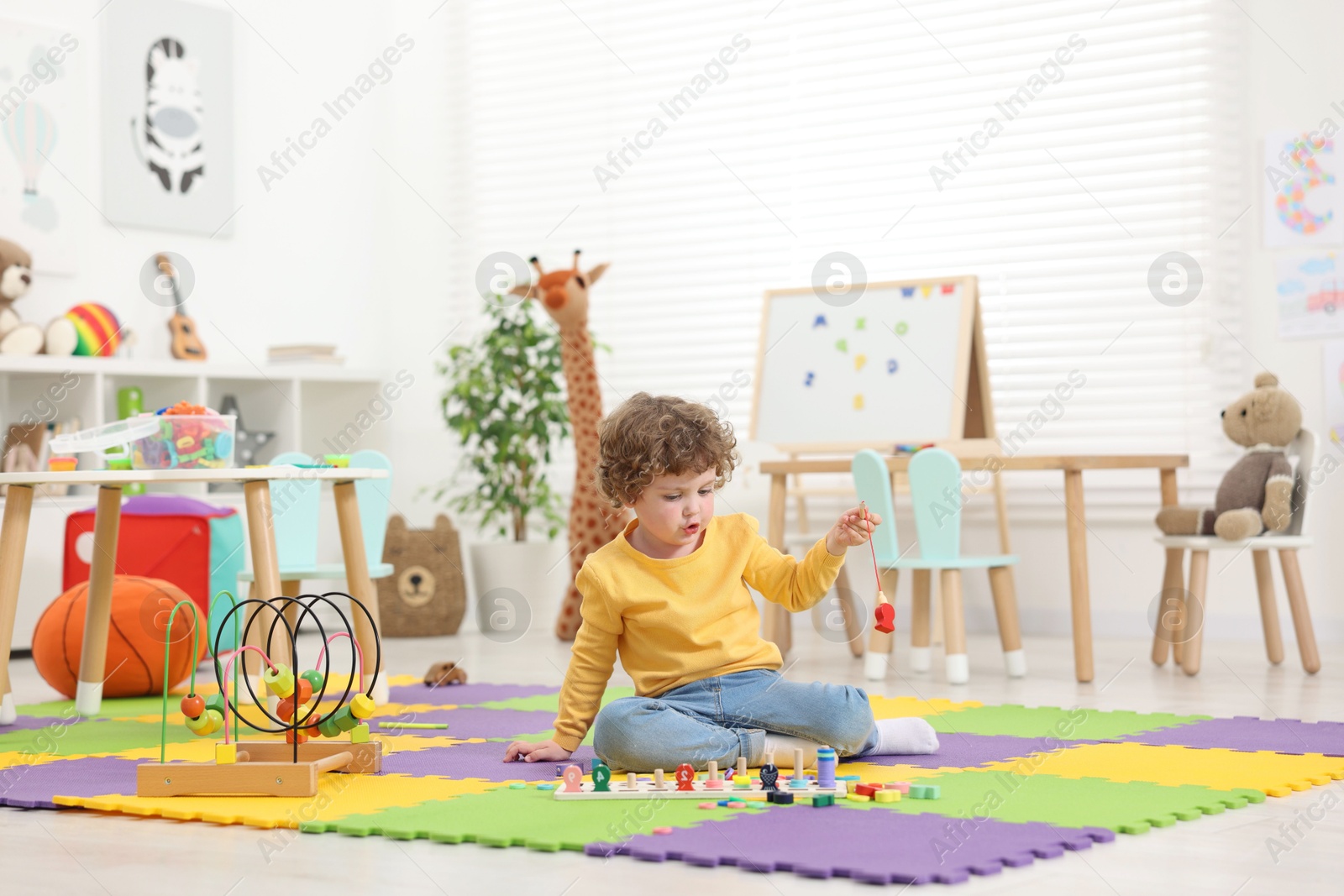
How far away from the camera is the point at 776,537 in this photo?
441 cm

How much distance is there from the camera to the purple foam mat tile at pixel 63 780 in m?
2.32

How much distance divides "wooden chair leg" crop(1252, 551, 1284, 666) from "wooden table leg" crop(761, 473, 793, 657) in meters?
1.34

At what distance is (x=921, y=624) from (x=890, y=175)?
6.45 feet

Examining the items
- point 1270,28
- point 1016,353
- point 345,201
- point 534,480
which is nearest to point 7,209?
point 345,201

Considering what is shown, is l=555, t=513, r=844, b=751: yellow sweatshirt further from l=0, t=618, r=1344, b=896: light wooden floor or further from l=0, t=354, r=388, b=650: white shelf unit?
l=0, t=354, r=388, b=650: white shelf unit

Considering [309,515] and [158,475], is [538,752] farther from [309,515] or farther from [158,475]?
[309,515]

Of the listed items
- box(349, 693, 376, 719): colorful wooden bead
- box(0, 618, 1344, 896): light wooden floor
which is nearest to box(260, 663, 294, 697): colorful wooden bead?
box(349, 693, 376, 719): colorful wooden bead

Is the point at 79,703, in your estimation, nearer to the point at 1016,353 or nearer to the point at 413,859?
the point at 413,859

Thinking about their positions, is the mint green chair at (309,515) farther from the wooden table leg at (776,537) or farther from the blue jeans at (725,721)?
the blue jeans at (725,721)

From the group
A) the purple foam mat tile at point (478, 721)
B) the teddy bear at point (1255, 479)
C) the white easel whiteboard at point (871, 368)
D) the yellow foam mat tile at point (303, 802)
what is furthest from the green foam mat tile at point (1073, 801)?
the white easel whiteboard at point (871, 368)

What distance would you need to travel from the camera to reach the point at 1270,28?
4824 mm

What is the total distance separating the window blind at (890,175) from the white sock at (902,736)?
8.84ft

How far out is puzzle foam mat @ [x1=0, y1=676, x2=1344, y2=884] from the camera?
6.10 feet

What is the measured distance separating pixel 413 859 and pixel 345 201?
16.1 feet
